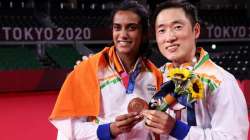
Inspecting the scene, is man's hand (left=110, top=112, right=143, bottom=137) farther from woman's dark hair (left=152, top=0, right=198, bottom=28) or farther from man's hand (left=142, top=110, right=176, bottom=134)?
woman's dark hair (left=152, top=0, right=198, bottom=28)

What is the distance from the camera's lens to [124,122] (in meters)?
1.11

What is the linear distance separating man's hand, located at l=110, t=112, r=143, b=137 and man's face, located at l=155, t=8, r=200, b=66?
0.66 ft

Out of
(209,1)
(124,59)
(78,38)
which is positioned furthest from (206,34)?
(124,59)

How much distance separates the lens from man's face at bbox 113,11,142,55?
1.26 meters

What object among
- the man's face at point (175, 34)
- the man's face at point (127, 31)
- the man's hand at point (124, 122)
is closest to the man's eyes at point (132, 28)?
the man's face at point (127, 31)

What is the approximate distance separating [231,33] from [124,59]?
32.9 feet

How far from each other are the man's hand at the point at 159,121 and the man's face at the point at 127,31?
357 mm

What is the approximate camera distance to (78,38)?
964cm

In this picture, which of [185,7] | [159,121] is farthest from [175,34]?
[159,121]

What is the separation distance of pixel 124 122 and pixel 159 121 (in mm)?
181

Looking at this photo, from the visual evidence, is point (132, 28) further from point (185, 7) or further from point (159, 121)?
point (159, 121)

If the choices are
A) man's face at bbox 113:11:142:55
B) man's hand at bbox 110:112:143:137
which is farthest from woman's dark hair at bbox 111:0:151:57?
man's hand at bbox 110:112:143:137

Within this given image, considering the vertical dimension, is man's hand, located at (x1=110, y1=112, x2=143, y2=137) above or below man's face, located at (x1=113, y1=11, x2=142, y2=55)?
below

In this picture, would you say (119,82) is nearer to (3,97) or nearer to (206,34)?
(3,97)
